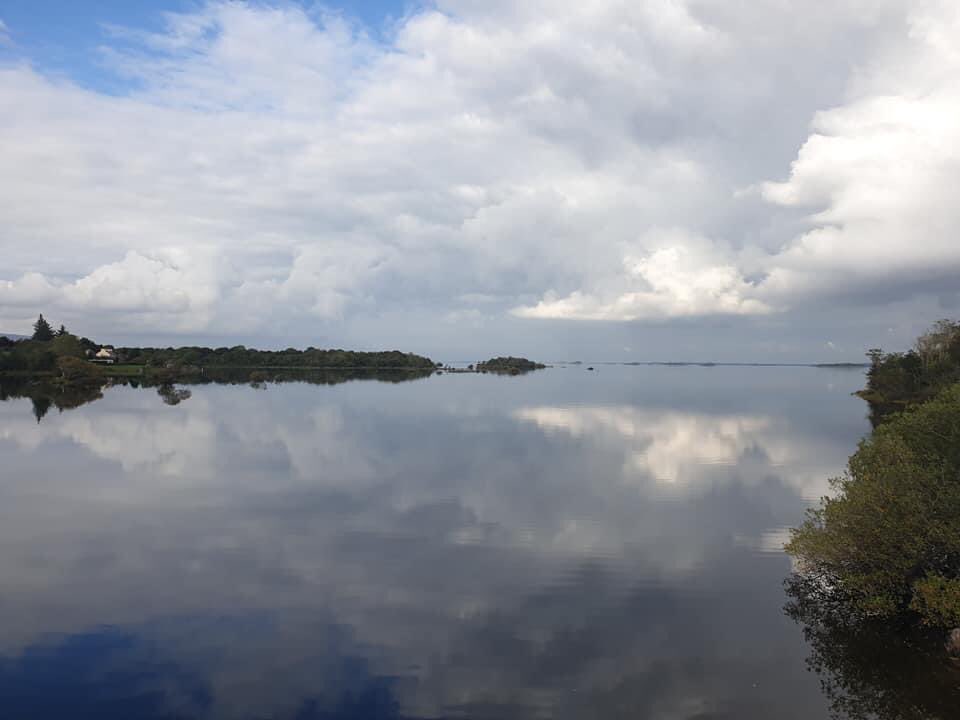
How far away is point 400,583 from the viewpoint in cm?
2044

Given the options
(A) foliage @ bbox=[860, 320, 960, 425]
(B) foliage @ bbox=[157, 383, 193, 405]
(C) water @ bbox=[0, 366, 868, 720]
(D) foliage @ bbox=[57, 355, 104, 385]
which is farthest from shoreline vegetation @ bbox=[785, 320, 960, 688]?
(D) foliage @ bbox=[57, 355, 104, 385]

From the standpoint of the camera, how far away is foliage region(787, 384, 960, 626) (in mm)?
16062

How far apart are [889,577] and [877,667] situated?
2.80 meters

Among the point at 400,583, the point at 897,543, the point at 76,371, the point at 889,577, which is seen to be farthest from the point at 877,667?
the point at 76,371

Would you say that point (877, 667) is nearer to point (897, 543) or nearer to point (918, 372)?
point (897, 543)

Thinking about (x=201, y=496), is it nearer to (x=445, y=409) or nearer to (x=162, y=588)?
(x=162, y=588)

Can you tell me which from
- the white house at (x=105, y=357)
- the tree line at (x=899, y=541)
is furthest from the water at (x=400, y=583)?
the white house at (x=105, y=357)

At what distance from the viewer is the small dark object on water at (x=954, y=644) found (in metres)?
14.9

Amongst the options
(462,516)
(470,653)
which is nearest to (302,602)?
(470,653)

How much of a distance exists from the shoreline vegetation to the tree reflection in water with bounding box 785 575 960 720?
2 cm

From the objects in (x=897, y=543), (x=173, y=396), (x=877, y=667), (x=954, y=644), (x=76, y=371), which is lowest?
(x=877, y=667)

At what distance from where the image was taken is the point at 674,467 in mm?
41781

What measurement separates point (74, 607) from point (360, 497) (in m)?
15.1

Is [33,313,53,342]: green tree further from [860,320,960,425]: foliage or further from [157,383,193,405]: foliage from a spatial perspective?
[860,320,960,425]: foliage
